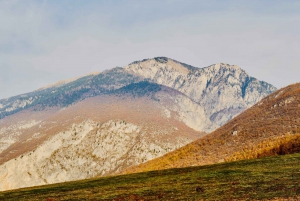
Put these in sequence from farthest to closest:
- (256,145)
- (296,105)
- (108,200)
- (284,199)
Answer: (296,105)
(256,145)
(108,200)
(284,199)

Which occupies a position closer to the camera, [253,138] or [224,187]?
[224,187]

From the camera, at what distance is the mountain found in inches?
1556

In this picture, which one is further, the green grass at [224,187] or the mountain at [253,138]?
the mountain at [253,138]

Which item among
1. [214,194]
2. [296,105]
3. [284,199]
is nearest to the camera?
[284,199]

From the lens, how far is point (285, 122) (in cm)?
4712

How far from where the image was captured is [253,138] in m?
46.5

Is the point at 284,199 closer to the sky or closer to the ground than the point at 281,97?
closer to the ground

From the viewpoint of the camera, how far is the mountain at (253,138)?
130 feet

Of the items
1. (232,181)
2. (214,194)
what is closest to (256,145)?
(232,181)

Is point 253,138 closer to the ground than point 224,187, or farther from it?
closer to the ground

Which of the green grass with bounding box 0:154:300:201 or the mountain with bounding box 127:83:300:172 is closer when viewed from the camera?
the green grass with bounding box 0:154:300:201

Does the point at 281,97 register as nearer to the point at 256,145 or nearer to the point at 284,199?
the point at 256,145

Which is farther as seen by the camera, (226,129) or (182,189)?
(226,129)

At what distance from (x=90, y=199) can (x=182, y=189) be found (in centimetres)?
584
